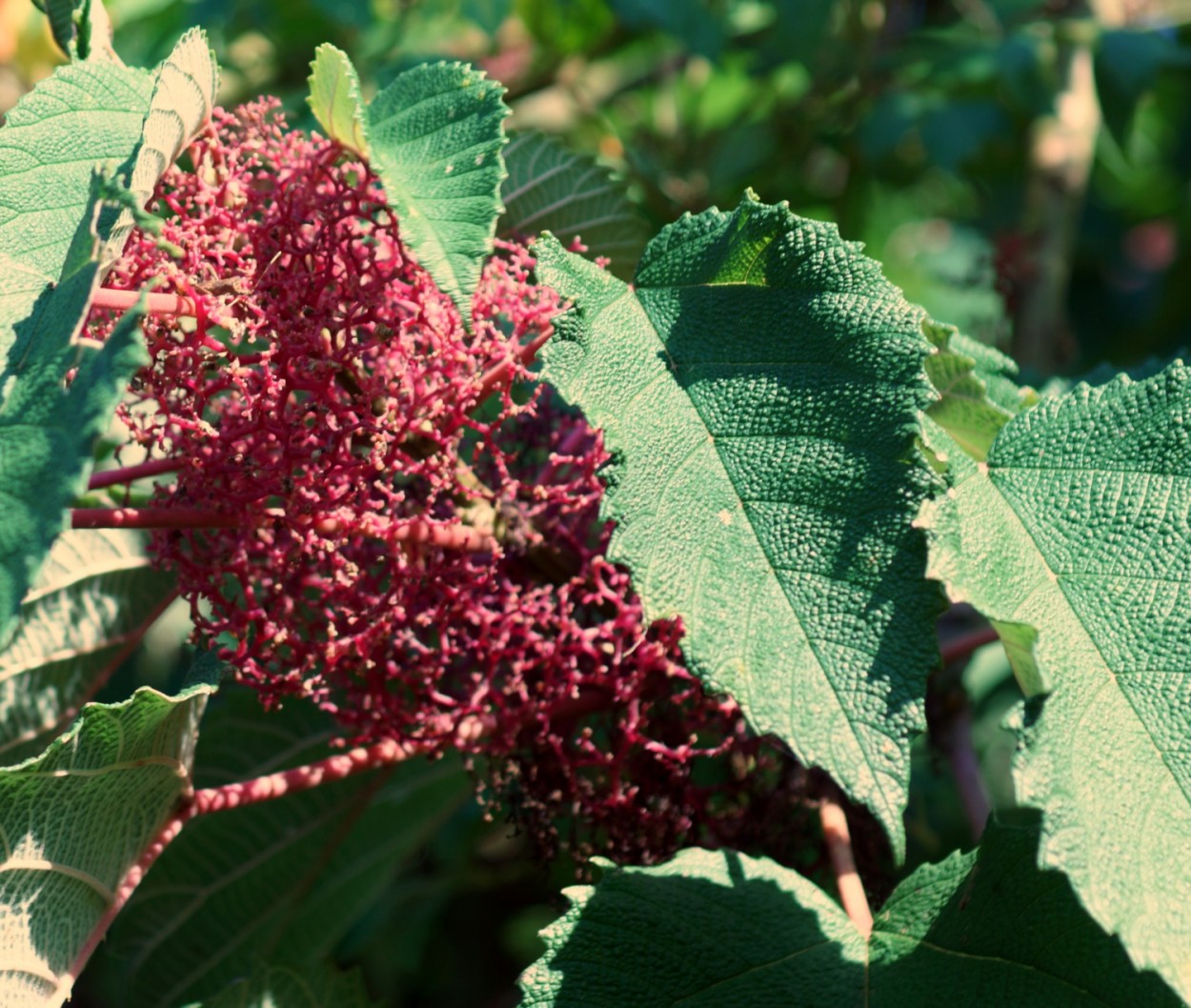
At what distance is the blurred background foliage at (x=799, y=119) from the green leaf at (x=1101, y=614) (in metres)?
0.55

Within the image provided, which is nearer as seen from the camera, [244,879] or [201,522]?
[201,522]

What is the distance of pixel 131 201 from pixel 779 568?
0.37 metres

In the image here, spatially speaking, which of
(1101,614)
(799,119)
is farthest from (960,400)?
(799,119)

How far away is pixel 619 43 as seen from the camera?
2.06 m

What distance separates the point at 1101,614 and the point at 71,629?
79 cm

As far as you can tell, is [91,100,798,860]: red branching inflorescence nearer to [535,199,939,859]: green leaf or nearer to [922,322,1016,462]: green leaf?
[535,199,939,859]: green leaf

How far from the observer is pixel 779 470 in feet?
2.28

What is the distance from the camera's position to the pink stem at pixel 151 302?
721mm

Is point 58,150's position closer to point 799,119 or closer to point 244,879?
point 244,879

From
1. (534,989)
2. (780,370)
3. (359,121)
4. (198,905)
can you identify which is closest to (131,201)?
(359,121)

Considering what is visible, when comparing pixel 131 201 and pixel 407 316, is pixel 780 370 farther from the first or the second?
pixel 131 201

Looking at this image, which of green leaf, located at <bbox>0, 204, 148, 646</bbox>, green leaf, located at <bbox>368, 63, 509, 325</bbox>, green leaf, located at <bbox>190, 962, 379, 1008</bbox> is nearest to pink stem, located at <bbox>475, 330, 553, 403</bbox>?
green leaf, located at <bbox>368, 63, 509, 325</bbox>

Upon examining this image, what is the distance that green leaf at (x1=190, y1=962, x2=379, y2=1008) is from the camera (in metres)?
0.96

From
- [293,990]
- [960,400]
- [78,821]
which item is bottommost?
[293,990]
